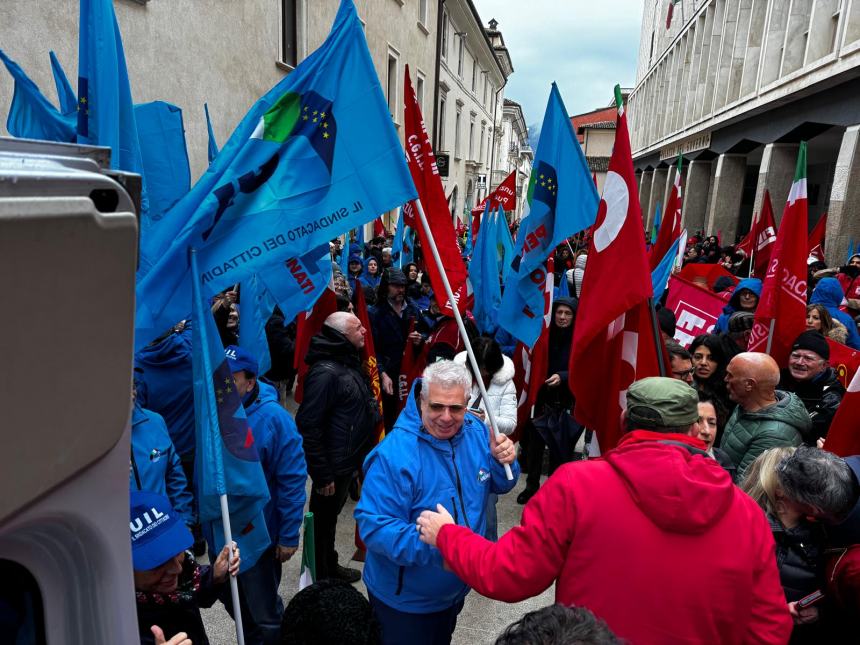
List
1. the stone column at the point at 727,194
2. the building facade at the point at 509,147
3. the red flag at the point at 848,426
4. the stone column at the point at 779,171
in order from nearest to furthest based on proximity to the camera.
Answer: the red flag at the point at 848,426 → the stone column at the point at 779,171 → the stone column at the point at 727,194 → the building facade at the point at 509,147

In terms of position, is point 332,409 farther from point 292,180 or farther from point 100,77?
point 100,77

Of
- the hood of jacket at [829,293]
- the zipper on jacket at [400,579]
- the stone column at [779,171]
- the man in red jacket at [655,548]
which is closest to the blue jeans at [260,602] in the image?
the zipper on jacket at [400,579]

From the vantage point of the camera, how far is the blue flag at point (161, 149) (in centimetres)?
400

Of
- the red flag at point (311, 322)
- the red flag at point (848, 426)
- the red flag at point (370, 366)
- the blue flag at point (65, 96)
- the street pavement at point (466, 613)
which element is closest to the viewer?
the red flag at point (848, 426)

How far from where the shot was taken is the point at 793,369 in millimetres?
3689

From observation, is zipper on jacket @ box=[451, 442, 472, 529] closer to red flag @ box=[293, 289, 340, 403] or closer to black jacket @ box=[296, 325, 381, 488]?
black jacket @ box=[296, 325, 381, 488]

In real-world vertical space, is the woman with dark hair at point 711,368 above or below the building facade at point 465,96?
below

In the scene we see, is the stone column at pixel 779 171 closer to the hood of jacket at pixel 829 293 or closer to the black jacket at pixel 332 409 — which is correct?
the hood of jacket at pixel 829 293

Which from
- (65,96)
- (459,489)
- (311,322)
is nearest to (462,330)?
(459,489)

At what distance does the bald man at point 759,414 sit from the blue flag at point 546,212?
4.49 ft

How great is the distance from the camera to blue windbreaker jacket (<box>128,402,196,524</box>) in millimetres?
2355

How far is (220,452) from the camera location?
2.08 m

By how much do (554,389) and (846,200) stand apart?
406 inches

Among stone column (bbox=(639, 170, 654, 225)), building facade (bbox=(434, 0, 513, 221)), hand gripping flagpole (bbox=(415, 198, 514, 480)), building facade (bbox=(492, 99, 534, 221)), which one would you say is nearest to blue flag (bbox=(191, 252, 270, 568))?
hand gripping flagpole (bbox=(415, 198, 514, 480))
